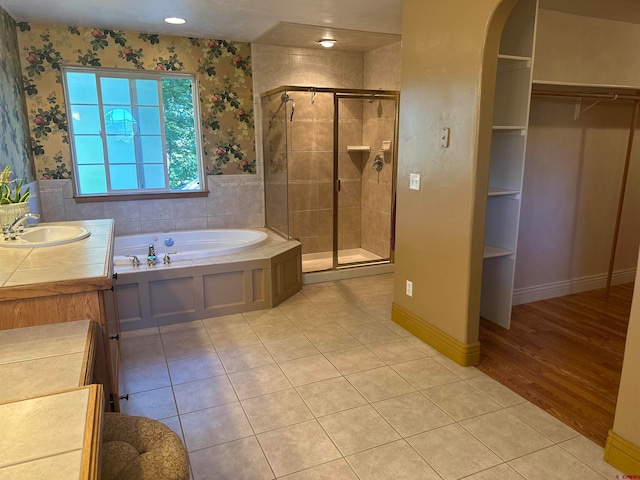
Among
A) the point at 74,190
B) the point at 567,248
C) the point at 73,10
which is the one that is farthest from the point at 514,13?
the point at 74,190

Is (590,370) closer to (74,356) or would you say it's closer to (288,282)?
(288,282)

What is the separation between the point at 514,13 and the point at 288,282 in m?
2.77

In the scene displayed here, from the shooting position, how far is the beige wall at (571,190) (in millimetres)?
3637

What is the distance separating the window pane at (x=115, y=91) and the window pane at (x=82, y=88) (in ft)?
0.26

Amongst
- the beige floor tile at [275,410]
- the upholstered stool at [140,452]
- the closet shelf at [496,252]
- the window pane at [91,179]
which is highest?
the window pane at [91,179]

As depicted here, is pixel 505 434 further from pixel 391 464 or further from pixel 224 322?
pixel 224 322

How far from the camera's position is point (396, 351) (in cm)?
307

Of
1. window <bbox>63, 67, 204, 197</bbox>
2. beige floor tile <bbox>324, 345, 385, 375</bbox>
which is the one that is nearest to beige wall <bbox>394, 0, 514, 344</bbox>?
beige floor tile <bbox>324, 345, 385, 375</bbox>

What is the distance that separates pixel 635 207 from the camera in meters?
4.18

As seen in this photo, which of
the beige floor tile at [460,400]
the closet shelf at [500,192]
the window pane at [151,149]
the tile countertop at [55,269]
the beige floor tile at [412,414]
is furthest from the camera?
the window pane at [151,149]

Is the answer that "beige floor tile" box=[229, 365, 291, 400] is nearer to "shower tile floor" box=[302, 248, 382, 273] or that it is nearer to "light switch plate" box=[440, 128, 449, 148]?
"light switch plate" box=[440, 128, 449, 148]

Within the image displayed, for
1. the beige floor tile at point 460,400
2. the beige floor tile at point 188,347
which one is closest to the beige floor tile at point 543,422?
the beige floor tile at point 460,400

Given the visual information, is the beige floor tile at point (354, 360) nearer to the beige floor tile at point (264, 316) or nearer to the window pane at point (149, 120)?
the beige floor tile at point (264, 316)

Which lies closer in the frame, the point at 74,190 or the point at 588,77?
the point at 588,77
